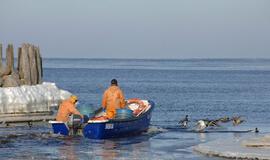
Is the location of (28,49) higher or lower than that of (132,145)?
higher

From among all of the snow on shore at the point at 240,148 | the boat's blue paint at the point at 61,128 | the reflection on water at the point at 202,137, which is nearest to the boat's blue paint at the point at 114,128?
the boat's blue paint at the point at 61,128

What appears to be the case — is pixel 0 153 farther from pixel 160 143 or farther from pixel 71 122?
pixel 160 143

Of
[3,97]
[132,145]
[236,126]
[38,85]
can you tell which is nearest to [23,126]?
[3,97]

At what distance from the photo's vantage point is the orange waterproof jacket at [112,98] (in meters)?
22.6

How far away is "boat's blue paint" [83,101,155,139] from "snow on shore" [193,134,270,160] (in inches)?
155

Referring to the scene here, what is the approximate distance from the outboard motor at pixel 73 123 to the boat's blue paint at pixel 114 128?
0.30 m

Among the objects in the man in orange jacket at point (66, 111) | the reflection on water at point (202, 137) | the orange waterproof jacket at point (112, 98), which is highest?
the orange waterproof jacket at point (112, 98)

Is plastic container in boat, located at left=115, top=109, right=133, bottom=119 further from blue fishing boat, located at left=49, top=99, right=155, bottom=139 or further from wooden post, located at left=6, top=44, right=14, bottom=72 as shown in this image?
wooden post, located at left=6, top=44, right=14, bottom=72

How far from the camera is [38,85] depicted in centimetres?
3077

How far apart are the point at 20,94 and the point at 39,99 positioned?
3.67ft

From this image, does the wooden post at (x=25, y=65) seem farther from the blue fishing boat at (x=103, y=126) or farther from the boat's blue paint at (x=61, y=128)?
the boat's blue paint at (x=61, y=128)

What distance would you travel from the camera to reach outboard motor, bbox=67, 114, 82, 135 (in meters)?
21.1

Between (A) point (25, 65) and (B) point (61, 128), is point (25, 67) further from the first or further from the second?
(B) point (61, 128)

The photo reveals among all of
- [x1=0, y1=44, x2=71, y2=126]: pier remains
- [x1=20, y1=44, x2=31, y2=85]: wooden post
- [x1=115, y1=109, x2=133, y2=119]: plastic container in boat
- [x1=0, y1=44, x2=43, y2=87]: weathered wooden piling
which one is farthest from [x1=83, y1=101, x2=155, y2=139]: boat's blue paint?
[x1=20, y1=44, x2=31, y2=85]: wooden post
